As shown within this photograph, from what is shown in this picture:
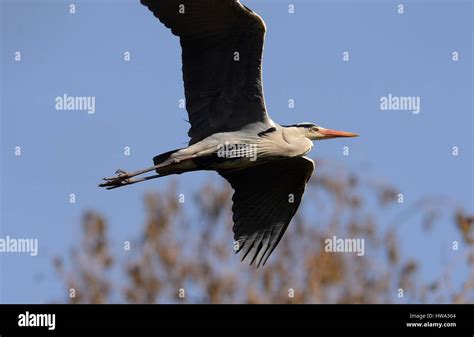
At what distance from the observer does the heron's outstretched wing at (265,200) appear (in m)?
14.2

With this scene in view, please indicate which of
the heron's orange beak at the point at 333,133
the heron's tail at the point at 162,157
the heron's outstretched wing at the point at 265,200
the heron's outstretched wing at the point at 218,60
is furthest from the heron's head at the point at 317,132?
the heron's tail at the point at 162,157

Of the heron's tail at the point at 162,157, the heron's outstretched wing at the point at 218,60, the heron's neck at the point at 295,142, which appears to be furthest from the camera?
the heron's neck at the point at 295,142

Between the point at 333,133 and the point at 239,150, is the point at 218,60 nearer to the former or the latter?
the point at 239,150

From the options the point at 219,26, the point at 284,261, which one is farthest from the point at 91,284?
the point at 219,26

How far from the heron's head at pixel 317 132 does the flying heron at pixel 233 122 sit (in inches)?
1.0

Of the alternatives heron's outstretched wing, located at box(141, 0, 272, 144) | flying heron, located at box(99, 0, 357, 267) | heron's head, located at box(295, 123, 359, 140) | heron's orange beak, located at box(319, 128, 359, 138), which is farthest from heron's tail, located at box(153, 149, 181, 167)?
heron's orange beak, located at box(319, 128, 359, 138)

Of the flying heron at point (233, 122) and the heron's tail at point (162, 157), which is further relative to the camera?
the heron's tail at point (162, 157)

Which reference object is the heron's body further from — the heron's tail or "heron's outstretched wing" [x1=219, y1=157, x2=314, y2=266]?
"heron's outstretched wing" [x1=219, y1=157, x2=314, y2=266]

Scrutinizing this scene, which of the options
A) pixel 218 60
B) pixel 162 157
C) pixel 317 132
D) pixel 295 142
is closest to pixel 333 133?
pixel 317 132

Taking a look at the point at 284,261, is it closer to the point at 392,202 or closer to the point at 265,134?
the point at 392,202

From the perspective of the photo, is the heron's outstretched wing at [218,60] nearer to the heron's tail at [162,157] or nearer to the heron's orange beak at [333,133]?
the heron's tail at [162,157]

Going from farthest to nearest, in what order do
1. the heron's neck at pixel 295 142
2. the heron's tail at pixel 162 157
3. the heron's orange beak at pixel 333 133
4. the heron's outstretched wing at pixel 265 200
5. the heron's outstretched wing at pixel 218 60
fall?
the heron's orange beak at pixel 333 133, the heron's outstretched wing at pixel 265 200, the heron's neck at pixel 295 142, the heron's tail at pixel 162 157, the heron's outstretched wing at pixel 218 60

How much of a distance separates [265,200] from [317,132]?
37.4 inches
